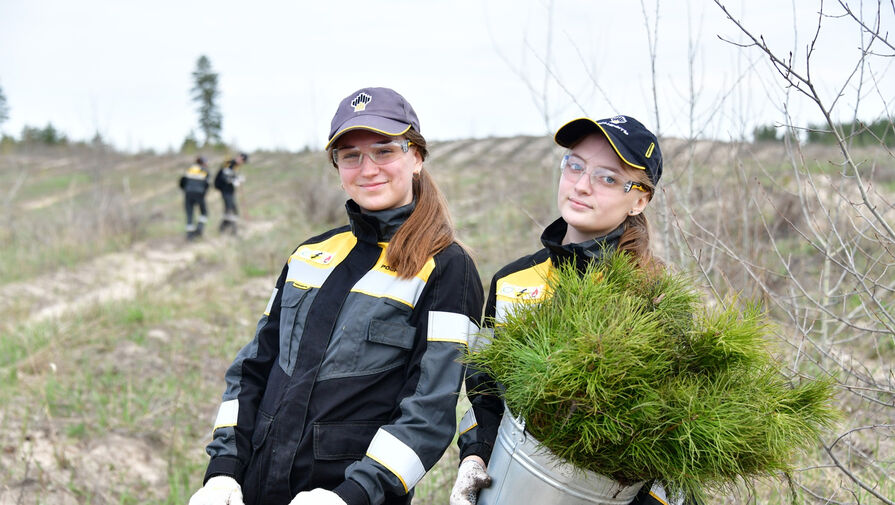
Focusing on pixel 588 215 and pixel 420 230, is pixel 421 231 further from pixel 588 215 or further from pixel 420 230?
pixel 588 215

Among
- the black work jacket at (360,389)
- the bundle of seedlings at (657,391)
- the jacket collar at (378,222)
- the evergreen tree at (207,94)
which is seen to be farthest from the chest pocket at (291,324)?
the evergreen tree at (207,94)

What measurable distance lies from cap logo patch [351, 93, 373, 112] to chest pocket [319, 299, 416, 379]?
59 cm

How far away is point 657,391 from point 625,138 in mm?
770

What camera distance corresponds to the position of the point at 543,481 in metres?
1.45

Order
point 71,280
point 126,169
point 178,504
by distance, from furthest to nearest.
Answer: point 126,169 < point 71,280 < point 178,504

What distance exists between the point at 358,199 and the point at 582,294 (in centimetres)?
85

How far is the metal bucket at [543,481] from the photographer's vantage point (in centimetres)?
143

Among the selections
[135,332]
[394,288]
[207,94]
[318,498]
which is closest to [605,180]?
[394,288]

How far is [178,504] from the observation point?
147 inches

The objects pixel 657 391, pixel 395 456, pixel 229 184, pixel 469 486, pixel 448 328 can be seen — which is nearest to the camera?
pixel 657 391

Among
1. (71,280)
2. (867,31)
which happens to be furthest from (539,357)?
(71,280)

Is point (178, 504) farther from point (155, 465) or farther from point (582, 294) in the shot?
point (582, 294)

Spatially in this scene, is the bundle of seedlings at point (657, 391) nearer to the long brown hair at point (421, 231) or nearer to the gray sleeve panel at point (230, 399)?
the long brown hair at point (421, 231)

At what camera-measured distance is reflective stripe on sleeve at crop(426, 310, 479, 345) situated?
6.04 ft
